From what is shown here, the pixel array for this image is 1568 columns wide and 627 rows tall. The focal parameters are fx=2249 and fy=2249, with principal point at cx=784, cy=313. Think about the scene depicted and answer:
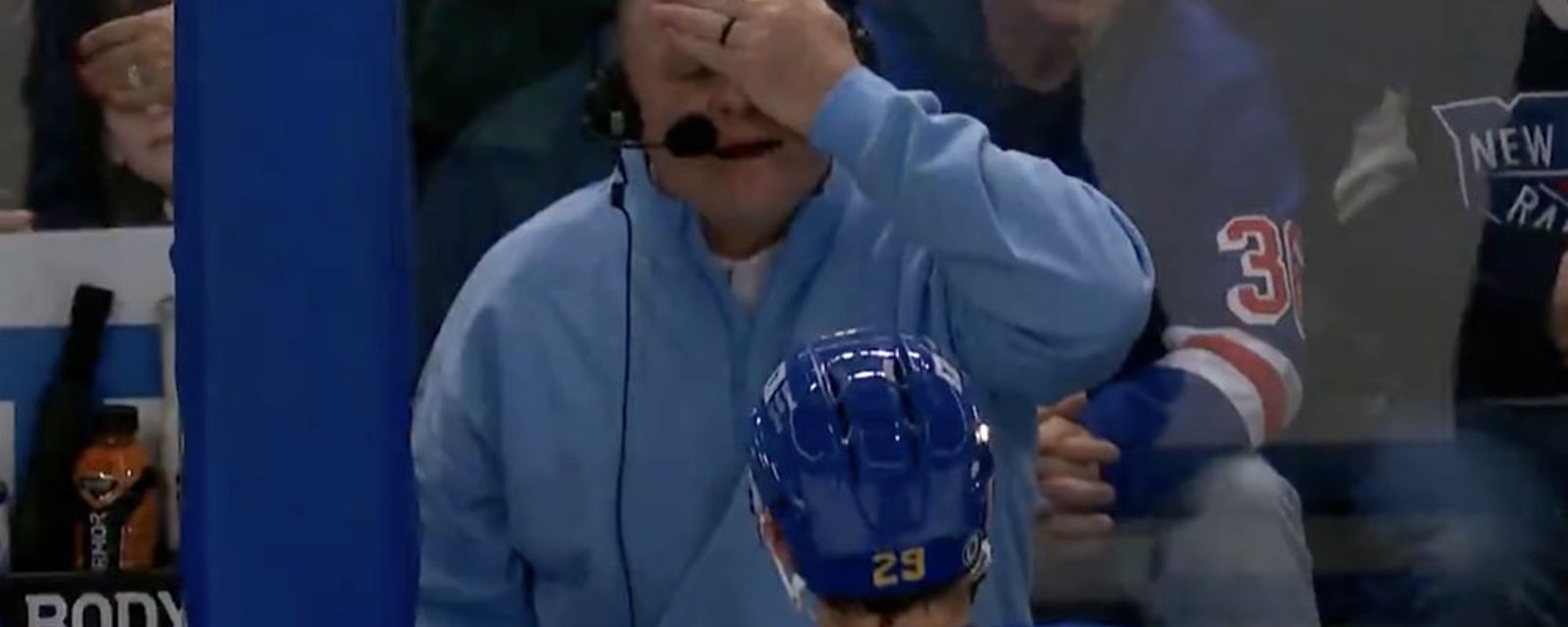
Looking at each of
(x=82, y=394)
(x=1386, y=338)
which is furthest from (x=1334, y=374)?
(x=82, y=394)

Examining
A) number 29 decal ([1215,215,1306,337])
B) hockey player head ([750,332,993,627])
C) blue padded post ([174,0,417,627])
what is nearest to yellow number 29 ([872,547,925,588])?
hockey player head ([750,332,993,627])

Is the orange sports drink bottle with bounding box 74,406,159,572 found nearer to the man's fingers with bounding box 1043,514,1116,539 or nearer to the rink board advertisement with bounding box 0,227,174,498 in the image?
the rink board advertisement with bounding box 0,227,174,498

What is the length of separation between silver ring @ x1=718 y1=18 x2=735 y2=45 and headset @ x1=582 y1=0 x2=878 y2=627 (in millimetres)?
44

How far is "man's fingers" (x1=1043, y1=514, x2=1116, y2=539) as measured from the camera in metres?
1.35

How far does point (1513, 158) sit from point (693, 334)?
0.69m

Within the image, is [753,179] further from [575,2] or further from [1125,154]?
[1125,154]

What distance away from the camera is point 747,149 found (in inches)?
39.4

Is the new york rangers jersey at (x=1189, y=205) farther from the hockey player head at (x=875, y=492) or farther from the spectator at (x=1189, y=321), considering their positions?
the hockey player head at (x=875, y=492)

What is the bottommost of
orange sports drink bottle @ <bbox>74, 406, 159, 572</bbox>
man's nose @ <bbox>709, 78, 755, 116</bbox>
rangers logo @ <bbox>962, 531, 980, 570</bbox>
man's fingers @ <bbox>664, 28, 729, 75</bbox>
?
orange sports drink bottle @ <bbox>74, 406, 159, 572</bbox>

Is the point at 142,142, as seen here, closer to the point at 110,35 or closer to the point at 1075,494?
the point at 110,35

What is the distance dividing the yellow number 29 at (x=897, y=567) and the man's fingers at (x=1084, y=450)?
0.63m

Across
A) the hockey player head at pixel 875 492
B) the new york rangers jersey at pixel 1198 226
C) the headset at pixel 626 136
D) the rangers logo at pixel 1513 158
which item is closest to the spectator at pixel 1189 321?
the new york rangers jersey at pixel 1198 226

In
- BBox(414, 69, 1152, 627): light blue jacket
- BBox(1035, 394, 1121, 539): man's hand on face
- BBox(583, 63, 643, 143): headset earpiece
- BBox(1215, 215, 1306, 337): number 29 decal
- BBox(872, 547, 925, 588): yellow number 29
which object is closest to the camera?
BBox(872, 547, 925, 588): yellow number 29

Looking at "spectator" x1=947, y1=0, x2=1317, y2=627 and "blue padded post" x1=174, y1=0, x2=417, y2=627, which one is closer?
"blue padded post" x1=174, y1=0, x2=417, y2=627
